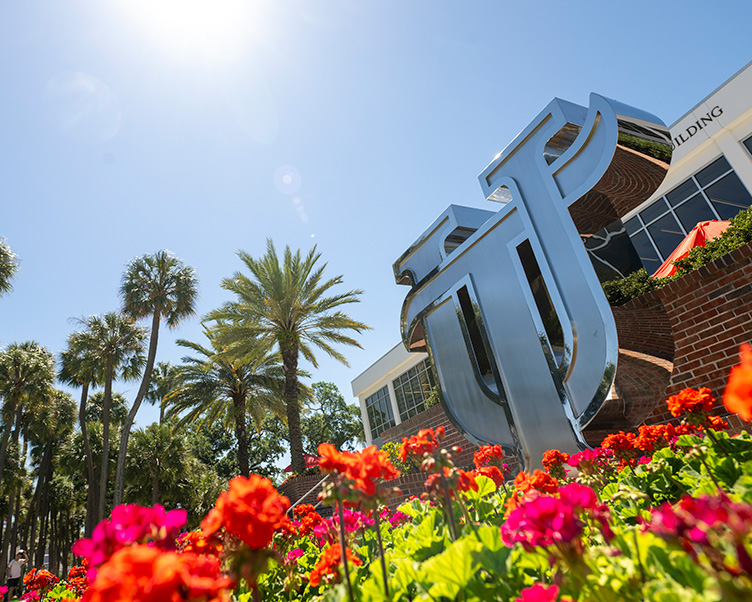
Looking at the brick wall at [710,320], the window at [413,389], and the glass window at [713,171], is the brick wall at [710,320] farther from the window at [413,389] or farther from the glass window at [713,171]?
the window at [413,389]

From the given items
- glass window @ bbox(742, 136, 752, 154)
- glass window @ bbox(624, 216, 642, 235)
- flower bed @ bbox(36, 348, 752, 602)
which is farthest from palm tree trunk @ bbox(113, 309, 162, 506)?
glass window @ bbox(742, 136, 752, 154)

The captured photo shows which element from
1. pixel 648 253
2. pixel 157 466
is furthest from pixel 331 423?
pixel 648 253

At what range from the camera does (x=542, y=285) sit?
5.20 m

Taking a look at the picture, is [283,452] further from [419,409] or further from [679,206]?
[679,206]

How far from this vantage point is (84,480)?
26031mm

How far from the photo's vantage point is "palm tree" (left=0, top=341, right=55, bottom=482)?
18.7 m

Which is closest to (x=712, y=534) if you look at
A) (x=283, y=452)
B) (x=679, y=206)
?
(x=679, y=206)

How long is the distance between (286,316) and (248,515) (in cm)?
1454

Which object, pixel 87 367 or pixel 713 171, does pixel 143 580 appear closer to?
pixel 713 171

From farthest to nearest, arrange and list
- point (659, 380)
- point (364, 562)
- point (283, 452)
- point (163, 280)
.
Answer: point (283, 452) → point (163, 280) → point (659, 380) → point (364, 562)

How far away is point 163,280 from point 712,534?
934 inches

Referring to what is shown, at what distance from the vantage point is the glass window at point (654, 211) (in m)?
13.2

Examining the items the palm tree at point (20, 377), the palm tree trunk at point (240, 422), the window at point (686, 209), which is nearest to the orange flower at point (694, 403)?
the window at point (686, 209)

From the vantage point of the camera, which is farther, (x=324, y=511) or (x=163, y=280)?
(x=163, y=280)
